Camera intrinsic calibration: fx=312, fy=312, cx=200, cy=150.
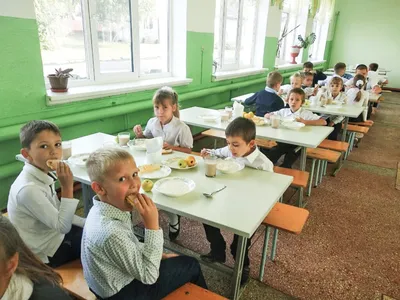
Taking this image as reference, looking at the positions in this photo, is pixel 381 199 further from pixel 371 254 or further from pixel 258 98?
pixel 258 98

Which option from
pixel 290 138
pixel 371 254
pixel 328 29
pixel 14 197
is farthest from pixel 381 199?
pixel 328 29

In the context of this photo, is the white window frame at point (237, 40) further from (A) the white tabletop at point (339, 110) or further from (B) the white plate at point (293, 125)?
(B) the white plate at point (293, 125)

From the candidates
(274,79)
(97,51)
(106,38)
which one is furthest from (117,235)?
(274,79)

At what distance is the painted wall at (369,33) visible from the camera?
423 inches

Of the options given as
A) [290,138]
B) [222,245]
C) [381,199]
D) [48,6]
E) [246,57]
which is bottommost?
[381,199]

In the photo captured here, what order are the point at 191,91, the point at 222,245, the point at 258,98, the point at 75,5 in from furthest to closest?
the point at 191,91, the point at 258,98, the point at 75,5, the point at 222,245

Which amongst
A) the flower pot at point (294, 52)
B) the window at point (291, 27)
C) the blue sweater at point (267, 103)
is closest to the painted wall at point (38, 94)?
the blue sweater at point (267, 103)

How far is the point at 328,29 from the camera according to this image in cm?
1095

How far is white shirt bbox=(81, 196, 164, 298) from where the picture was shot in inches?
47.9

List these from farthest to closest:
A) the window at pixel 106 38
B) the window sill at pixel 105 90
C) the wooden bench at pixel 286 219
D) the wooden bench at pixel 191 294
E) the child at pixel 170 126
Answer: the window at pixel 106 38 < the window sill at pixel 105 90 < the child at pixel 170 126 < the wooden bench at pixel 286 219 < the wooden bench at pixel 191 294

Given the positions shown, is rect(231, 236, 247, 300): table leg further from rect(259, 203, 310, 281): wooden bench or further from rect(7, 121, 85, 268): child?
rect(7, 121, 85, 268): child

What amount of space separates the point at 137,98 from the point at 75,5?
1.20 m

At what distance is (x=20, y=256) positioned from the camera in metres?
0.96

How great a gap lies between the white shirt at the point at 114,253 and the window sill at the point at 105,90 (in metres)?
2.04
